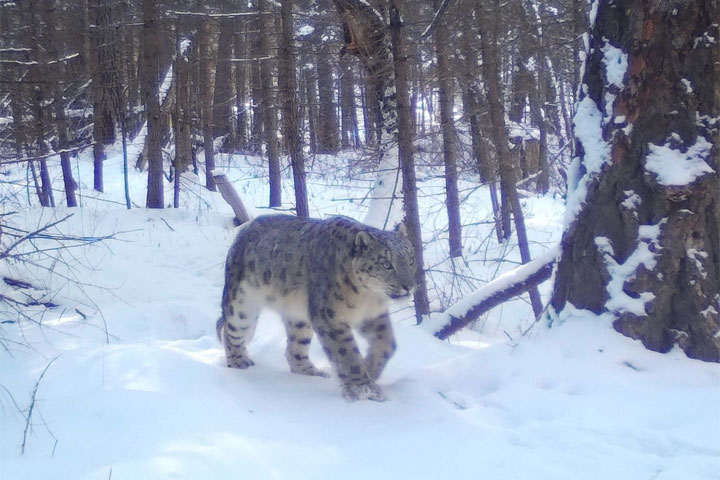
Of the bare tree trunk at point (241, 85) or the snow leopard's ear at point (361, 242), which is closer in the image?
the snow leopard's ear at point (361, 242)

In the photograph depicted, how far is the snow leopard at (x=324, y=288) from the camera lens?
5488mm

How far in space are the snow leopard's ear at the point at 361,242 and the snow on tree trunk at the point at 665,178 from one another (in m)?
1.84

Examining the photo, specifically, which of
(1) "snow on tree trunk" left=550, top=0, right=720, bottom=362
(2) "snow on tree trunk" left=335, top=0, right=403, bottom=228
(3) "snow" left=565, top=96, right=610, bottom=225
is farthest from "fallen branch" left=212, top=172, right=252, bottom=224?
(1) "snow on tree trunk" left=550, top=0, right=720, bottom=362

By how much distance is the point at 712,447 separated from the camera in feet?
11.2

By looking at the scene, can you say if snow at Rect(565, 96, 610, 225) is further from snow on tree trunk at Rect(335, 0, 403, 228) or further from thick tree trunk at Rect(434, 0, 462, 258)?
thick tree trunk at Rect(434, 0, 462, 258)

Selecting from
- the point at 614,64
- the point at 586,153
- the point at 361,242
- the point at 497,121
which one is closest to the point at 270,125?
the point at 497,121

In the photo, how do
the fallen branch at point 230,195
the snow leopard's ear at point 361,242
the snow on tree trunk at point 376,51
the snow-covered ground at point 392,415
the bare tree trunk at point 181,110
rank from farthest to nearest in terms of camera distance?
the bare tree trunk at point 181,110 → the fallen branch at point 230,195 → the snow on tree trunk at point 376,51 → the snow leopard's ear at point 361,242 → the snow-covered ground at point 392,415

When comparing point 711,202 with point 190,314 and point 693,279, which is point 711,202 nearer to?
point 693,279

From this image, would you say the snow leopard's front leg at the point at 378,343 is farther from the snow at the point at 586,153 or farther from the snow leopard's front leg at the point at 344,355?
the snow at the point at 586,153

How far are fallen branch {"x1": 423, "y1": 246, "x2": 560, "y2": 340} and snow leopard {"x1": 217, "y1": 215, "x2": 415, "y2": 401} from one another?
110 cm

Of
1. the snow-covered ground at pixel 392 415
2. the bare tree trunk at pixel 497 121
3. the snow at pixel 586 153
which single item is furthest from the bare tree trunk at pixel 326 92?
the snow-covered ground at pixel 392 415

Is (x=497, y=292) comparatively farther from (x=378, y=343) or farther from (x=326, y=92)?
(x=326, y=92)

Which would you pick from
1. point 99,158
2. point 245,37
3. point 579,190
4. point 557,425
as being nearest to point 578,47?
point 579,190

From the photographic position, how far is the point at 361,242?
5562 millimetres
